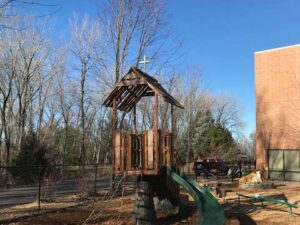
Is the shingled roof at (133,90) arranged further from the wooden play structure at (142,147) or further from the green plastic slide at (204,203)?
the green plastic slide at (204,203)

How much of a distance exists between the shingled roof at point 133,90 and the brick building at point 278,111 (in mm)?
17358

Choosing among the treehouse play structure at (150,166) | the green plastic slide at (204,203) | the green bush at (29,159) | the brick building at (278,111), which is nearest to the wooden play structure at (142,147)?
the treehouse play structure at (150,166)

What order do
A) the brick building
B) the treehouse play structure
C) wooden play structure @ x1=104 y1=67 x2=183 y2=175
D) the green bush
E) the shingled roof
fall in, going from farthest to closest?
1. the brick building
2. the green bush
3. the shingled roof
4. wooden play structure @ x1=104 y1=67 x2=183 y2=175
5. the treehouse play structure

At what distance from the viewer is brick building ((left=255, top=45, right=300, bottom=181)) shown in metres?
27.8

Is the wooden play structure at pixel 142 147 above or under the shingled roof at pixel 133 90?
under

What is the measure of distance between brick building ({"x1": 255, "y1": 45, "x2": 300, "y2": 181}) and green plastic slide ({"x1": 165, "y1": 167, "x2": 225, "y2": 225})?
17830 millimetres

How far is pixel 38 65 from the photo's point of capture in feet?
117

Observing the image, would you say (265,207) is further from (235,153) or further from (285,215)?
(235,153)

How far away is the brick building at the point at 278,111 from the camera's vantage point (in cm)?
2778

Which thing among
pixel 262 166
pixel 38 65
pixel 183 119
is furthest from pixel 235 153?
pixel 38 65

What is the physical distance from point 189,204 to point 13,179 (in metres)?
14.6

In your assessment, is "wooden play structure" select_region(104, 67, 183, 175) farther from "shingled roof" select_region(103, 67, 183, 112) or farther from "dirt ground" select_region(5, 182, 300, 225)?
"dirt ground" select_region(5, 182, 300, 225)

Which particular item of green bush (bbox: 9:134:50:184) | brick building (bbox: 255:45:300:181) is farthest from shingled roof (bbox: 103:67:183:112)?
brick building (bbox: 255:45:300:181)

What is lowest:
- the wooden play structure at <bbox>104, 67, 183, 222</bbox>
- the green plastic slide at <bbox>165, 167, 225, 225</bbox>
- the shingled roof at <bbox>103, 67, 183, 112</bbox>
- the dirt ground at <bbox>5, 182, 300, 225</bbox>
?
the dirt ground at <bbox>5, 182, 300, 225</bbox>
